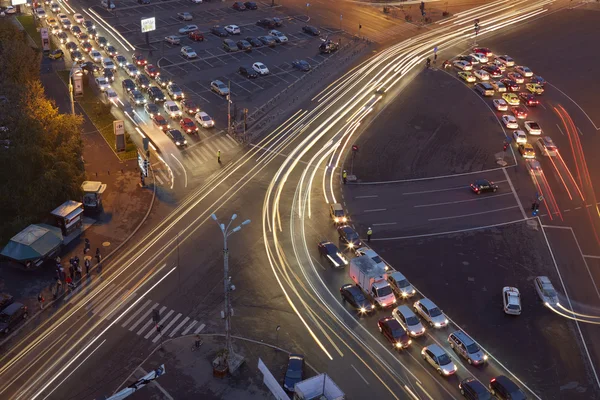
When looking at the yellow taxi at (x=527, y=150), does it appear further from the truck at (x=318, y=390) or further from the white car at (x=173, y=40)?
the white car at (x=173, y=40)

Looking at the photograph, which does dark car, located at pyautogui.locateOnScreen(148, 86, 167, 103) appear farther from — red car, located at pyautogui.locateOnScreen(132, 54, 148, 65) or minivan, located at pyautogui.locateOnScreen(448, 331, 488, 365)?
minivan, located at pyautogui.locateOnScreen(448, 331, 488, 365)

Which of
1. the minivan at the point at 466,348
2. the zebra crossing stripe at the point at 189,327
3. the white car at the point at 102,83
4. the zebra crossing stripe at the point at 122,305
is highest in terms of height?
the white car at the point at 102,83

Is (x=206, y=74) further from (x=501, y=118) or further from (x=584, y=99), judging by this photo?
(x=584, y=99)

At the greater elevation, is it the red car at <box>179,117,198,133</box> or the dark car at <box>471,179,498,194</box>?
the red car at <box>179,117,198,133</box>

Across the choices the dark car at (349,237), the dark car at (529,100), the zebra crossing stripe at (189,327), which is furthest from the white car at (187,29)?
the zebra crossing stripe at (189,327)

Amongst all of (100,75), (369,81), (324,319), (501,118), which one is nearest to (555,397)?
(324,319)

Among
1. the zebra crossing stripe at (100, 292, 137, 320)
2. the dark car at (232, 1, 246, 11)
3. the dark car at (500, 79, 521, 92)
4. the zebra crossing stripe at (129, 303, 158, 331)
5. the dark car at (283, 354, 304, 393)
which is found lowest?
the zebra crossing stripe at (129, 303, 158, 331)

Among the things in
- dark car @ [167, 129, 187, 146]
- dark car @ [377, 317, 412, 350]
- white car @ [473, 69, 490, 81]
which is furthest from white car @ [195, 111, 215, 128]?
white car @ [473, 69, 490, 81]
